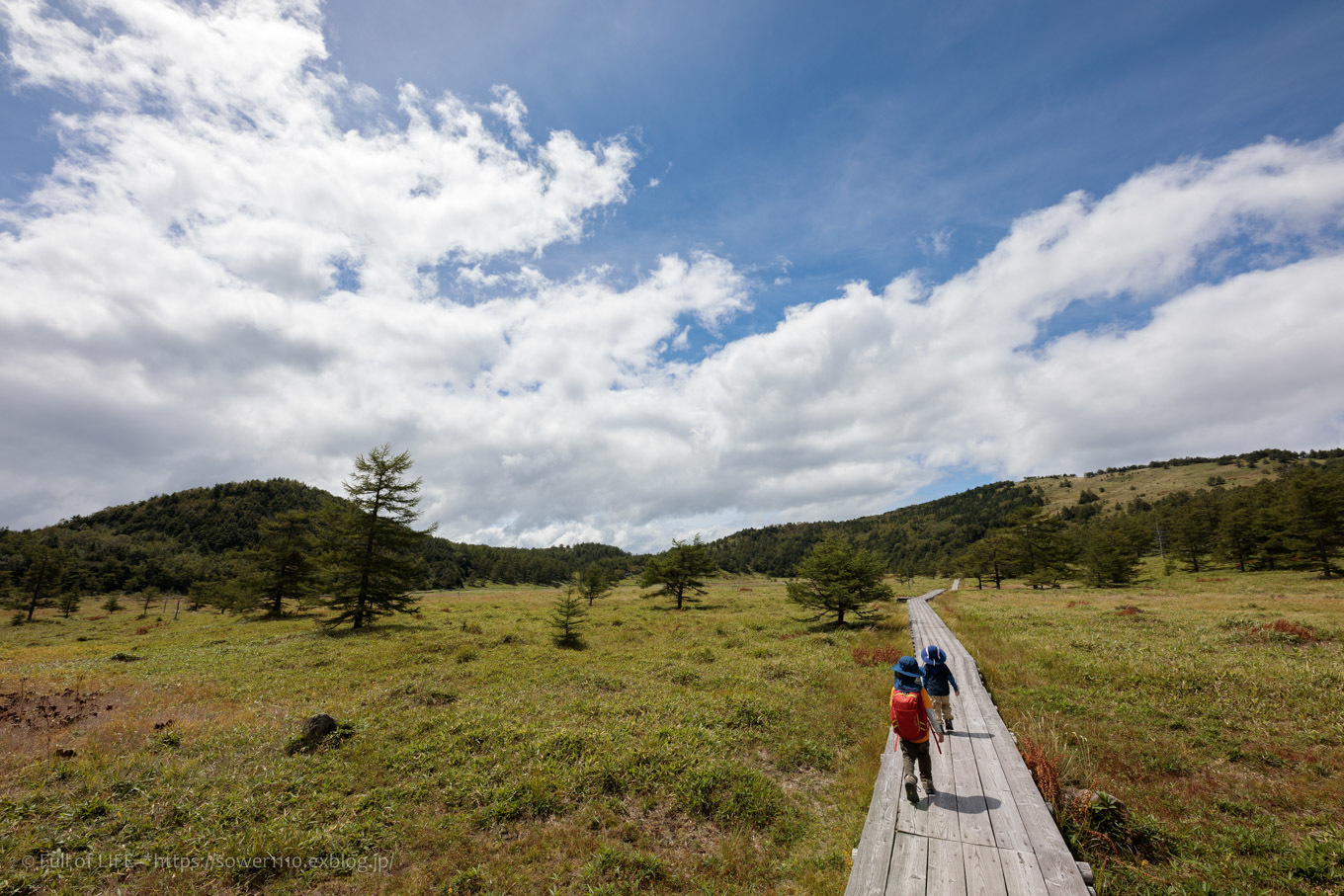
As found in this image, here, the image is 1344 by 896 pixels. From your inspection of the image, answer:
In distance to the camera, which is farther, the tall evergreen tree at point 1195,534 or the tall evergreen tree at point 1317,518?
the tall evergreen tree at point 1195,534

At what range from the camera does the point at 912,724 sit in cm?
852

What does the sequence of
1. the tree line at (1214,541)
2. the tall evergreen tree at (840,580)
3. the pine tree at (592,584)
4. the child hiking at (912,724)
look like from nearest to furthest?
1. the child hiking at (912,724)
2. the tall evergreen tree at (840,580)
3. the tree line at (1214,541)
4. the pine tree at (592,584)

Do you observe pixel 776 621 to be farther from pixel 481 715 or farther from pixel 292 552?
pixel 292 552

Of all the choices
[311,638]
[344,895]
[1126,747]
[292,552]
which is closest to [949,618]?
[1126,747]

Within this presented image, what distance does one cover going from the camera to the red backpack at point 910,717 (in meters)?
8.51

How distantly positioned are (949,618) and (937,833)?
3197cm

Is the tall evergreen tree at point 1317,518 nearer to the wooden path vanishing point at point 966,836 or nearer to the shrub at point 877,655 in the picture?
the shrub at point 877,655

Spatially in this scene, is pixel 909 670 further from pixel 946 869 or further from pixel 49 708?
pixel 49 708

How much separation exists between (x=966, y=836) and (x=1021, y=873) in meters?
0.97

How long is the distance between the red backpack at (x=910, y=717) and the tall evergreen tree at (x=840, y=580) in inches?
946

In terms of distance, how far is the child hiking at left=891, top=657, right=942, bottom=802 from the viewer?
334 inches

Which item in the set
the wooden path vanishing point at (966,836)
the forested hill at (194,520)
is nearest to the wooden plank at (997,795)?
the wooden path vanishing point at (966,836)

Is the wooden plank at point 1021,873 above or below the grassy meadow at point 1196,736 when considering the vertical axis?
above

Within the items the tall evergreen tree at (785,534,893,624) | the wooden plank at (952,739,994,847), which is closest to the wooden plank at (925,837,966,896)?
the wooden plank at (952,739,994,847)
